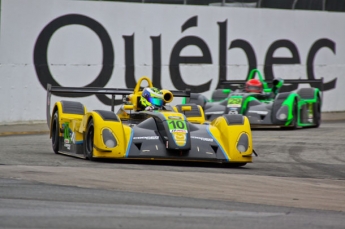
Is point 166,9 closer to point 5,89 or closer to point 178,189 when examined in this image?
point 5,89

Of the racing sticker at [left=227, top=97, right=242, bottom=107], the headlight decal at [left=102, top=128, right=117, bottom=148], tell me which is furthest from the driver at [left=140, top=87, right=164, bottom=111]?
the racing sticker at [left=227, top=97, right=242, bottom=107]

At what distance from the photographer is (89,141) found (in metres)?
12.4

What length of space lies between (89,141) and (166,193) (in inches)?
147

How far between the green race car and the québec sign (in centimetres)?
161

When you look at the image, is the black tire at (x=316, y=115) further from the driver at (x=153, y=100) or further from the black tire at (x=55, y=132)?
the black tire at (x=55, y=132)

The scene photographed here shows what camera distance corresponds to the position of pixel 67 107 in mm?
14211

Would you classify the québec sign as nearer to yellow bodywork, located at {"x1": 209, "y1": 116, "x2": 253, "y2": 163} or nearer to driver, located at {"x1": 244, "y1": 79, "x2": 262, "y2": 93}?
driver, located at {"x1": 244, "y1": 79, "x2": 262, "y2": 93}

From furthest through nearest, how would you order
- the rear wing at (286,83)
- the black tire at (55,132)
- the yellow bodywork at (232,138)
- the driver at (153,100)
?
the rear wing at (286,83) → the black tire at (55,132) → the driver at (153,100) → the yellow bodywork at (232,138)

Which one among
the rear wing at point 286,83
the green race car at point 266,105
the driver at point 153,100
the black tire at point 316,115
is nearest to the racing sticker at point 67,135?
the driver at point 153,100

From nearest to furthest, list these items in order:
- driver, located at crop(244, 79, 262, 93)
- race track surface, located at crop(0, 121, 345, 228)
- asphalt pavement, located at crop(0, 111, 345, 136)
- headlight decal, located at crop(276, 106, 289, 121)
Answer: race track surface, located at crop(0, 121, 345, 228) → asphalt pavement, located at crop(0, 111, 345, 136) → headlight decal, located at crop(276, 106, 289, 121) → driver, located at crop(244, 79, 262, 93)

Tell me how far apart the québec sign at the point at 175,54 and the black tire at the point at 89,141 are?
8256 mm

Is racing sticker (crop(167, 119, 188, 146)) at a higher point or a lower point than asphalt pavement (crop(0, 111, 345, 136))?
higher

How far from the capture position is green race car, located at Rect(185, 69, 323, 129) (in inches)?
798

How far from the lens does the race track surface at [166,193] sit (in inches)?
284
